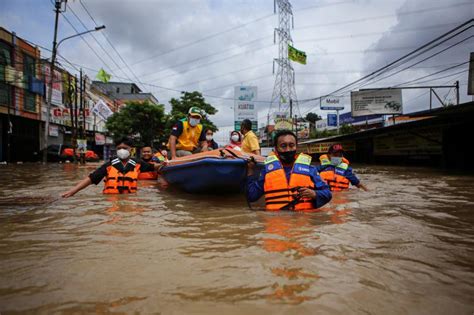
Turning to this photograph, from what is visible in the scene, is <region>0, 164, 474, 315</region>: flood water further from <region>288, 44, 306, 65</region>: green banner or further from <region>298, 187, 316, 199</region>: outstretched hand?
<region>288, 44, 306, 65</region>: green banner

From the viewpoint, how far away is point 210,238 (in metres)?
2.88

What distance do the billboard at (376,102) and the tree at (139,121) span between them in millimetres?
18190

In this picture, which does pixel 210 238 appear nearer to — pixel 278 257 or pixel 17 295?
pixel 278 257

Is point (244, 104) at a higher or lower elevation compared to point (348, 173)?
higher

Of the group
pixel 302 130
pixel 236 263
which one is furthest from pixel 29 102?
pixel 302 130

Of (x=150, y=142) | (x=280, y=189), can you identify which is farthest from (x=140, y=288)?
(x=150, y=142)

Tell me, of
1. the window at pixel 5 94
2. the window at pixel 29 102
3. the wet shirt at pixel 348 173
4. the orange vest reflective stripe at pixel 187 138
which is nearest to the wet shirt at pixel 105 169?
the orange vest reflective stripe at pixel 187 138

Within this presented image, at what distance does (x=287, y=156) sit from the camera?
12.8 feet

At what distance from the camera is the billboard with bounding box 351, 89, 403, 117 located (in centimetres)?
2458

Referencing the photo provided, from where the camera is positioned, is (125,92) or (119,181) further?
(125,92)

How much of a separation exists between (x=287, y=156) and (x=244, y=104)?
25018mm

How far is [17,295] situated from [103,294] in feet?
1.38

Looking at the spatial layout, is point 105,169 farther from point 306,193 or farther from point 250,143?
point 306,193

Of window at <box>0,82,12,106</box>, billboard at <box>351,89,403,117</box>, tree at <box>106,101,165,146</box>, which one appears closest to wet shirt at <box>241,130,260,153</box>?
window at <box>0,82,12,106</box>
